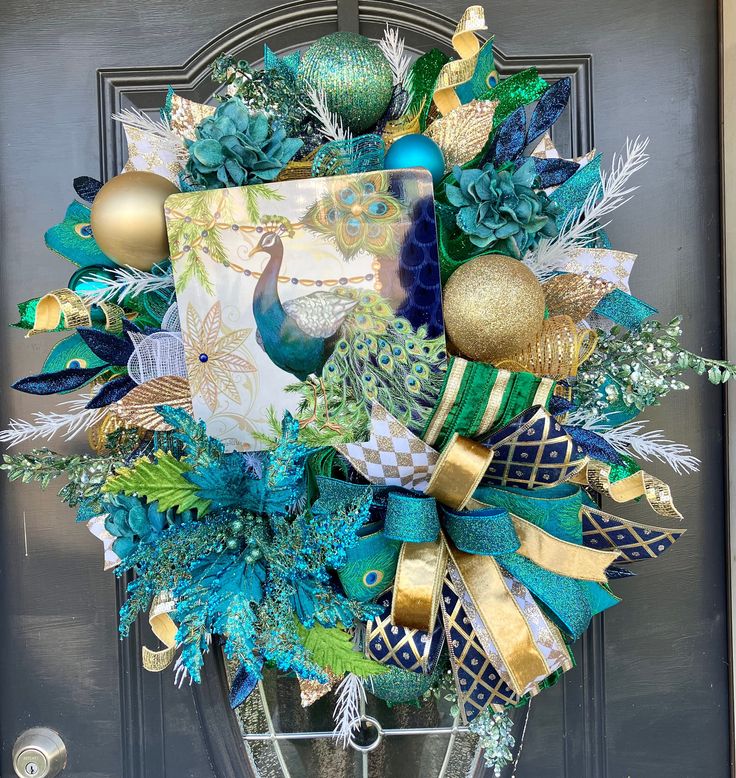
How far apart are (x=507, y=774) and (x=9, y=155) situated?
110cm

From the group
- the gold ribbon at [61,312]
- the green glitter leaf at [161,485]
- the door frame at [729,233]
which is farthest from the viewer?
the door frame at [729,233]

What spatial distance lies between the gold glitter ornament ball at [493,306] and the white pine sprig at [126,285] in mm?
304

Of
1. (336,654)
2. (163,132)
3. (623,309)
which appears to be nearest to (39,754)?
(336,654)

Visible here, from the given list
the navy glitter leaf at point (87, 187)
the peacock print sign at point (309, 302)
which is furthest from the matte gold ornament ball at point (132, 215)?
the navy glitter leaf at point (87, 187)

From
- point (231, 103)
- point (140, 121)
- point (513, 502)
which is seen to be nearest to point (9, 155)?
point (140, 121)

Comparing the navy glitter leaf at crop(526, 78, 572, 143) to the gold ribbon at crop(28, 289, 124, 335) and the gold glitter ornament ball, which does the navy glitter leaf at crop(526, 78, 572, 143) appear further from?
the gold ribbon at crop(28, 289, 124, 335)

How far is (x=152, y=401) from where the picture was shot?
0.68m

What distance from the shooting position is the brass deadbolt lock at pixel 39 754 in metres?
0.93

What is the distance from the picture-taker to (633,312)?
691 mm

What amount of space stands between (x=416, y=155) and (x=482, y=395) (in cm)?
24

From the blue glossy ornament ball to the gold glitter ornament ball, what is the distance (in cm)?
10

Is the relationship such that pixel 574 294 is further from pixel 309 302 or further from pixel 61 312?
pixel 61 312

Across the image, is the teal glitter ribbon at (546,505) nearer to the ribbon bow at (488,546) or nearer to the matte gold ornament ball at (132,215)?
the ribbon bow at (488,546)

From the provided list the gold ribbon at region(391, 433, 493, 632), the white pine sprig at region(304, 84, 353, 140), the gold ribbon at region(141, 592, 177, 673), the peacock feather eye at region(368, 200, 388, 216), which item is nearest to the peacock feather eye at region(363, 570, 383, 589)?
the gold ribbon at region(391, 433, 493, 632)
